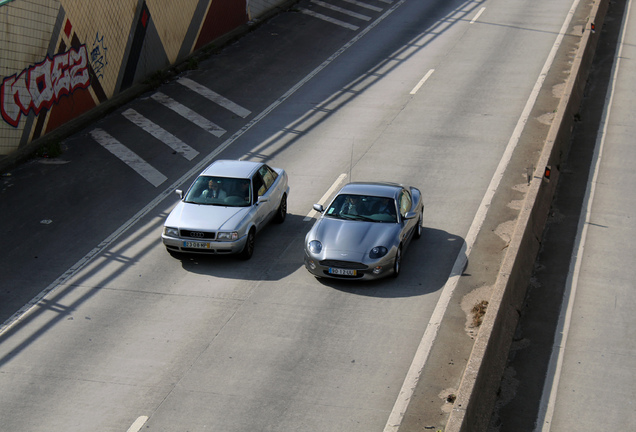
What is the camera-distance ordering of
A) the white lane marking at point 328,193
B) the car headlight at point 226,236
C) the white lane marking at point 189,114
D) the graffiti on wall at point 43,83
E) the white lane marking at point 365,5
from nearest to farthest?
the car headlight at point 226,236 < the white lane marking at point 328,193 < the graffiti on wall at point 43,83 < the white lane marking at point 189,114 < the white lane marking at point 365,5

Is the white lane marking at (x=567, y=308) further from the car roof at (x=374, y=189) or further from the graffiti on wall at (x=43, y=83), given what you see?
the graffiti on wall at (x=43, y=83)

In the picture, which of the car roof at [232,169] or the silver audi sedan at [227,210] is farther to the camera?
the car roof at [232,169]

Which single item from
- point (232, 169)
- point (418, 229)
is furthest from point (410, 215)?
point (232, 169)

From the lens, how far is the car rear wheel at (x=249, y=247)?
15961mm

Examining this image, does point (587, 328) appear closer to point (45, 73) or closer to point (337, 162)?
point (337, 162)

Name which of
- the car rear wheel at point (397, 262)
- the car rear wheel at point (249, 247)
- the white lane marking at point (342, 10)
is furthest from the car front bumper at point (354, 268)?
the white lane marking at point (342, 10)

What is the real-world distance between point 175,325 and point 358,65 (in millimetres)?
17460

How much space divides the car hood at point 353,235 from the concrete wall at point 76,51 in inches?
402

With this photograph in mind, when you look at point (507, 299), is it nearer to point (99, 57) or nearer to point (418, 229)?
point (418, 229)

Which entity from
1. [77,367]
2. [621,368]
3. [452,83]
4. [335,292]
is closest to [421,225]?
[335,292]

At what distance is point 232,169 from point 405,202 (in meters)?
3.73

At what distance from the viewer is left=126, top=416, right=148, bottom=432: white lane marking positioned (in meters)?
10.9

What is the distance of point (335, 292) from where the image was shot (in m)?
14.8

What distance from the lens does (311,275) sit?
1548 cm
